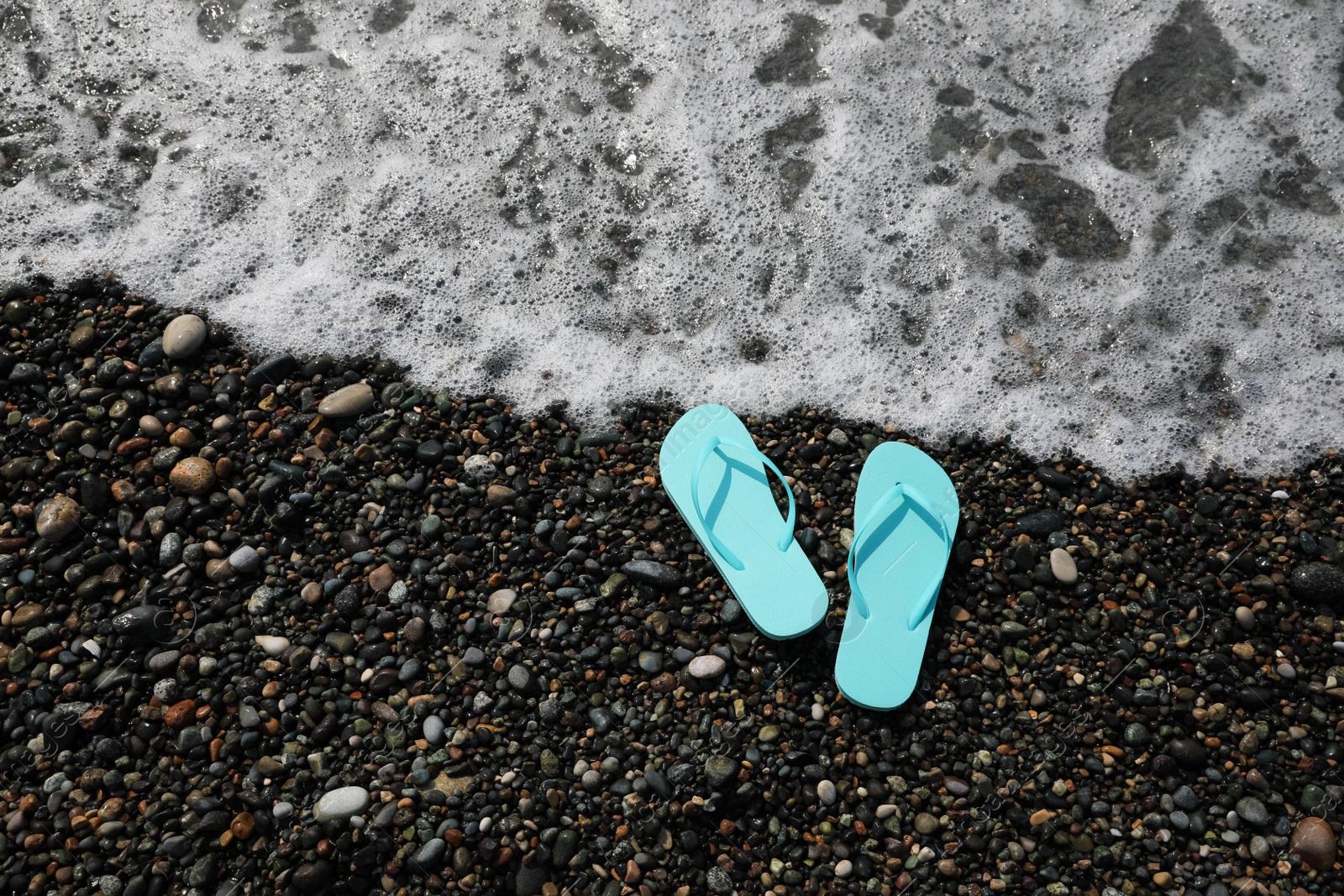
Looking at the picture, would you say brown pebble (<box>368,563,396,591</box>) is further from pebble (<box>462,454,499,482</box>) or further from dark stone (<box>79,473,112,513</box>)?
dark stone (<box>79,473,112,513</box>)

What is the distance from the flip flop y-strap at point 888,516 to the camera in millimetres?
3045

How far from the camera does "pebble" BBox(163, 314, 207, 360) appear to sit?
3512 millimetres

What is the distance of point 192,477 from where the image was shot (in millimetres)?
3242

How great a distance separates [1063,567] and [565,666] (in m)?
1.94

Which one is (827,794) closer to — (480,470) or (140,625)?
(480,470)

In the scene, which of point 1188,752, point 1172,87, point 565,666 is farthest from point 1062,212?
point 565,666

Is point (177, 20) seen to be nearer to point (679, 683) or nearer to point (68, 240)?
point (68, 240)

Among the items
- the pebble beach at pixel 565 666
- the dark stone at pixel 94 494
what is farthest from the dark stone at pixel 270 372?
the dark stone at pixel 94 494

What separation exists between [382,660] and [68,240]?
268 cm

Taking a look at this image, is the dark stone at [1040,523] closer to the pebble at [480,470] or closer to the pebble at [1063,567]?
the pebble at [1063,567]

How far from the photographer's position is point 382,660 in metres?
2.99

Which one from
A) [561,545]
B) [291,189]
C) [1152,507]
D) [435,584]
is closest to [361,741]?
[435,584]

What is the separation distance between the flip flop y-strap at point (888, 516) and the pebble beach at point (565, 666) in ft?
0.31

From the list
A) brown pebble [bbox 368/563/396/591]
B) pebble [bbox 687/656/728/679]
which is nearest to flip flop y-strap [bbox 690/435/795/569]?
pebble [bbox 687/656/728/679]
